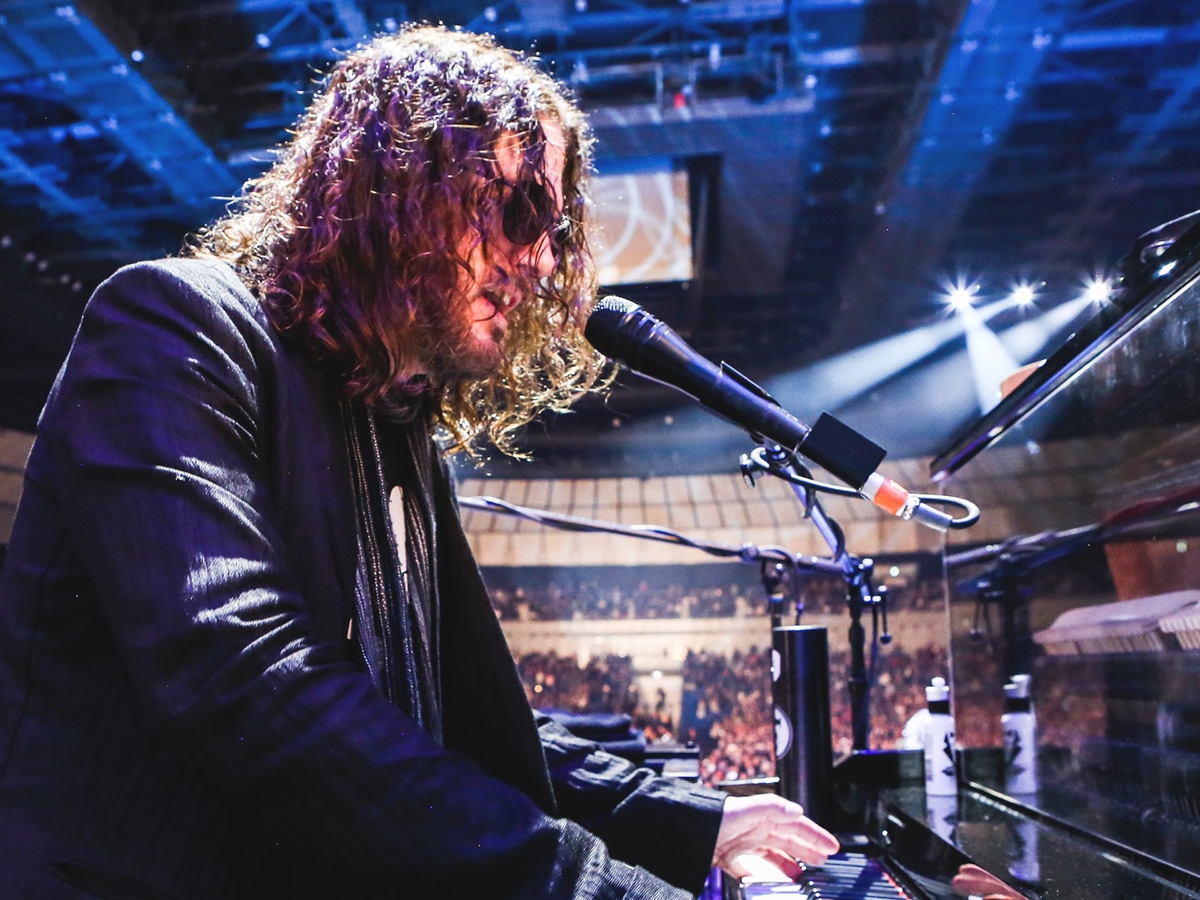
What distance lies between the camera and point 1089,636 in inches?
54.1

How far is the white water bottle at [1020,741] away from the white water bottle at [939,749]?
10 centimetres

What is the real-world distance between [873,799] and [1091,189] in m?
3.67

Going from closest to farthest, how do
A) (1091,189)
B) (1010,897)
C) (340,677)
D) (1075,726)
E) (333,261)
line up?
(340,677) → (1010,897) → (333,261) → (1075,726) → (1091,189)

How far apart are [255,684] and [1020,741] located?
1379 millimetres

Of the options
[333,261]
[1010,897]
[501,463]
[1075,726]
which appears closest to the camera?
[1010,897]

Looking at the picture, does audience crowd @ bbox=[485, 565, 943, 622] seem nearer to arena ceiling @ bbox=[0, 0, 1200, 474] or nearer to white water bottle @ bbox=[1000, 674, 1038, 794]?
arena ceiling @ bbox=[0, 0, 1200, 474]

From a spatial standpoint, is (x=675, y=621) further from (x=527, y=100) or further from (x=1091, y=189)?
(x=527, y=100)

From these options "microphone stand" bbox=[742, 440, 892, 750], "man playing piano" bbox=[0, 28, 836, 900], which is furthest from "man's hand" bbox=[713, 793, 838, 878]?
"microphone stand" bbox=[742, 440, 892, 750]

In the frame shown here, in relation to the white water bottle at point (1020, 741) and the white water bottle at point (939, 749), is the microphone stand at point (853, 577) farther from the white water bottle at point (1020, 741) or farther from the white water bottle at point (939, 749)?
the white water bottle at point (1020, 741)

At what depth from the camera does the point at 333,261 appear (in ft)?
3.36

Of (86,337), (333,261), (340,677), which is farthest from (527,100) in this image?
(340,677)

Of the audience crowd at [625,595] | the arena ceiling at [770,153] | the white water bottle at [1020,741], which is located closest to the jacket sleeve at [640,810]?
the white water bottle at [1020,741]

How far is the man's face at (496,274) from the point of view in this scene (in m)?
1.08

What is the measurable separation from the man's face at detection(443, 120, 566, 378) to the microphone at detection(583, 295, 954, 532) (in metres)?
0.10
